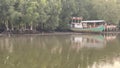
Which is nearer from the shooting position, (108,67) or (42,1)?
(108,67)

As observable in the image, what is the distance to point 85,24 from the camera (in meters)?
51.9

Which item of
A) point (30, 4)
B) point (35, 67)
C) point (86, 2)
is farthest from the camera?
point (86, 2)

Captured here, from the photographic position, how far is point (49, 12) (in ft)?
157

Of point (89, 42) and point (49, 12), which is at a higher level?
point (49, 12)

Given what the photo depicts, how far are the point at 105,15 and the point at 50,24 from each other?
12248 mm

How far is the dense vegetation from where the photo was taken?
1750 inches

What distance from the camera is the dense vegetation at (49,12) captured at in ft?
146

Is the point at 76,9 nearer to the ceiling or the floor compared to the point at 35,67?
nearer to the ceiling

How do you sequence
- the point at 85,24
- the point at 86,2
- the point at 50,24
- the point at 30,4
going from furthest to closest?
the point at 86,2, the point at 85,24, the point at 50,24, the point at 30,4

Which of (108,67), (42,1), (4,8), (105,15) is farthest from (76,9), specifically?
(108,67)

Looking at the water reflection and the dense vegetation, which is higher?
the dense vegetation

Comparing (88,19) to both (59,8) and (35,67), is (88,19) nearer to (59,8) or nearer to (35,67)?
(59,8)

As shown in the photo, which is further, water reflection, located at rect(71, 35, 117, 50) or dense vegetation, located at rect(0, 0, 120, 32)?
Answer: dense vegetation, located at rect(0, 0, 120, 32)

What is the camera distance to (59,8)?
48.4 metres
